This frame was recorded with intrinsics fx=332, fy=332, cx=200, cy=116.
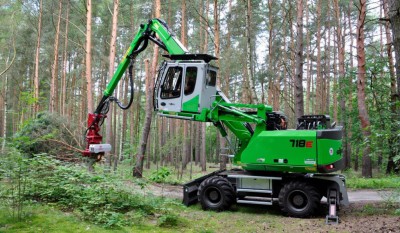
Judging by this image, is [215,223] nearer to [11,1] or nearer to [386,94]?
[386,94]

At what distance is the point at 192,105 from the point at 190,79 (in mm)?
658

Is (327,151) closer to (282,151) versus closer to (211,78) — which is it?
(282,151)

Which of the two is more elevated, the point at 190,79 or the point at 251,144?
the point at 190,79

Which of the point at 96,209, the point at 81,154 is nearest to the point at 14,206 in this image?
the point at 96,209

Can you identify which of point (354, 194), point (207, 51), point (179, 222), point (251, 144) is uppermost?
point (207, 51)

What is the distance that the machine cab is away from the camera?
8336 mm

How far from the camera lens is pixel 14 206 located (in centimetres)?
584

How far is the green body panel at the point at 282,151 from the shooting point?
293 inches

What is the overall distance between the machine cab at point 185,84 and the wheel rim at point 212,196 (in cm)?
206

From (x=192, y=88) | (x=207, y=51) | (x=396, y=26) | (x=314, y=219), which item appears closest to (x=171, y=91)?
(x=192, y=88)

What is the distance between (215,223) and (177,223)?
2.92ft

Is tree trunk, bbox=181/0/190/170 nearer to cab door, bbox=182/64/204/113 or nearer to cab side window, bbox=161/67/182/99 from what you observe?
cab side window, bbox=161/67/182/99

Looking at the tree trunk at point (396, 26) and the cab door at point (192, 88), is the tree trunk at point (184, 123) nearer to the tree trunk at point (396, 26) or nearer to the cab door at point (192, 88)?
the cab door at point (192, 88)

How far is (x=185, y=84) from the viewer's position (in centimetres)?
841
